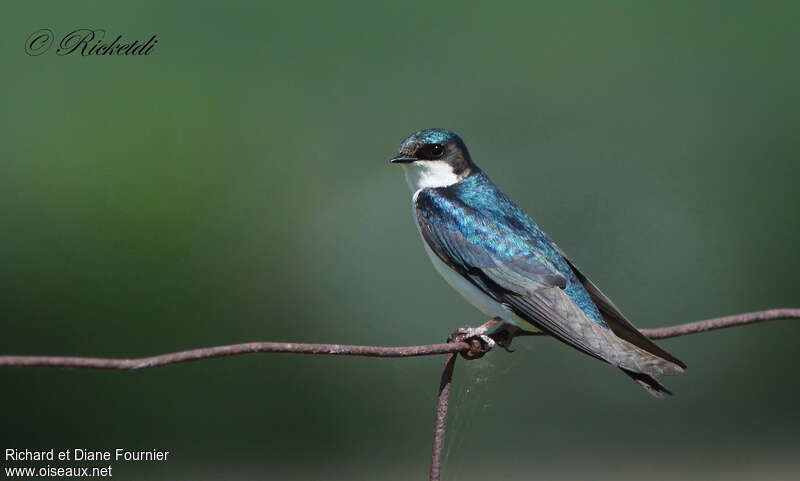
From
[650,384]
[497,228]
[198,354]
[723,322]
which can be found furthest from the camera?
[497,228]

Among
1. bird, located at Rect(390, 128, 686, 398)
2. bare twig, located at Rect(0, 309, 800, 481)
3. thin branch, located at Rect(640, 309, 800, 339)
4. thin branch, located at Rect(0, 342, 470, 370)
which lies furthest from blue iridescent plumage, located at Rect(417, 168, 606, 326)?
thin branch, located at Rect(0, 342, 470, 370)

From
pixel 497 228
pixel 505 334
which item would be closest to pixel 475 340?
pixel 505 334

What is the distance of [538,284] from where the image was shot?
3518 mm

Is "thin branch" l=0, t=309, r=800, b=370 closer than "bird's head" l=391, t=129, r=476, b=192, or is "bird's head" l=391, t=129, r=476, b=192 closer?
"thin branch" l=0, t=309, r=800, b=370

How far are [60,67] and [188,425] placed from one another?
3.34 meters

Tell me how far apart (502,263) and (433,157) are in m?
0.61

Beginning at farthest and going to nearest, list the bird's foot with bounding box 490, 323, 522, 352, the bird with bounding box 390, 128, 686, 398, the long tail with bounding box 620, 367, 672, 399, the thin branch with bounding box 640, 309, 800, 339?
1. the bird's foot with bounding box 490, 323, 522, 352
2. the bird with bounding box 390, 128, 686, 398
3. the long tail with bounding box 620, 367, 672, 399
4. the thin branch with bounding box 640, 309, 800, 339

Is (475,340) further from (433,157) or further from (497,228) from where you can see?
(433,157)

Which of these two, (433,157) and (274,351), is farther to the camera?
(433,157)

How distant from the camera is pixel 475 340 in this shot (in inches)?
125

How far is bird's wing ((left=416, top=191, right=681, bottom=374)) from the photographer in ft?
10.5

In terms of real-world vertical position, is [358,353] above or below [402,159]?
below

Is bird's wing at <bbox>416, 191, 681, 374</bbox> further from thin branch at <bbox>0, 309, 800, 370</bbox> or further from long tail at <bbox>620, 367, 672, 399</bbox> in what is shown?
thin branch at <bbox>0, 309, 800, 370</bbox>

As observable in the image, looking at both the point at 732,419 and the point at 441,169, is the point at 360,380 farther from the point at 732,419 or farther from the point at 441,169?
the point at 441,169
